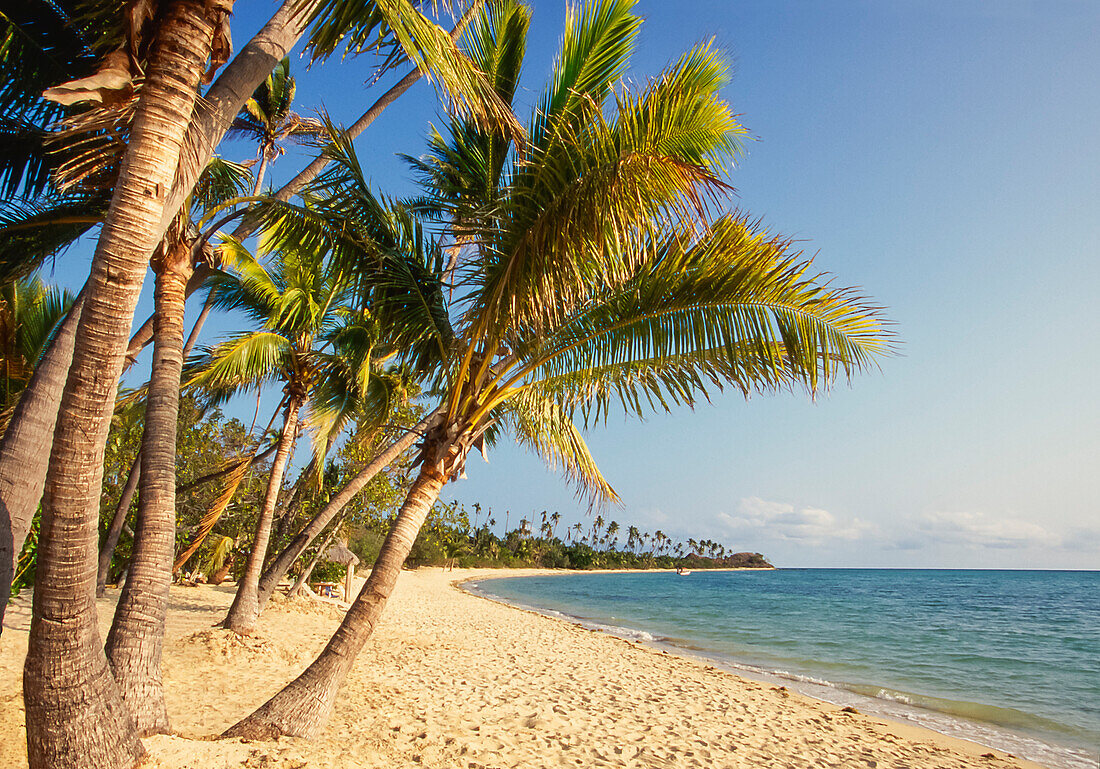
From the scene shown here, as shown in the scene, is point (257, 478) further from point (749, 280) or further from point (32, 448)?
point (749, 280)

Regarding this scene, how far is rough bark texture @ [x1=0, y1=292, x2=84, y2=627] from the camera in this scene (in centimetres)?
402

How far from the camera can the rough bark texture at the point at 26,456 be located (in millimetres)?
4020

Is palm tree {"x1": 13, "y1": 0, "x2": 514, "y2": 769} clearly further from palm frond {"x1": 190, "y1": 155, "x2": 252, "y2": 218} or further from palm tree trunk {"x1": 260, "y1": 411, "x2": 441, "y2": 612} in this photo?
palm tree trunk {"x1": 260, "y1": 411, "x2": 441, "y2": 612}

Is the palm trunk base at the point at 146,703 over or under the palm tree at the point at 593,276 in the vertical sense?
under

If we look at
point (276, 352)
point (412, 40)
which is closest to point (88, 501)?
point (412, 40)

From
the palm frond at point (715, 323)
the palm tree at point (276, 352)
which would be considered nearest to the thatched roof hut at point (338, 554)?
the palm tree at point (276, 352)

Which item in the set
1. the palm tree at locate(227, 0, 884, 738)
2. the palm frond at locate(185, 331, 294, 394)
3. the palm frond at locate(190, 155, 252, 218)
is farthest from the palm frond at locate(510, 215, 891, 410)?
the palm frond at locate(185, 331, 294, 394)

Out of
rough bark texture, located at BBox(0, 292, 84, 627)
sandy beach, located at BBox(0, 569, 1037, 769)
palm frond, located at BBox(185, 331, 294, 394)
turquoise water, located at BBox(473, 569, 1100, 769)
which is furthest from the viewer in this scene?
turquoise water, located at BBox(473, 569, 1100, 769)

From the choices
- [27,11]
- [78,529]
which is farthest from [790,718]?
[27,11]

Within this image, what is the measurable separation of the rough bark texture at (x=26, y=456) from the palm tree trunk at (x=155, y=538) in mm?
563

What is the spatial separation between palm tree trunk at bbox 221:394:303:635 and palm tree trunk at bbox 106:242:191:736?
5.35 metres

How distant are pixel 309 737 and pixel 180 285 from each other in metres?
3.44

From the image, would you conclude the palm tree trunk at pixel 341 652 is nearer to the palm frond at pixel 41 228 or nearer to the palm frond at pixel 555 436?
the palm frond at pixel 555 436

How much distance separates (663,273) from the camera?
4812mm
